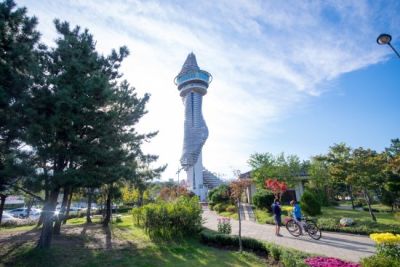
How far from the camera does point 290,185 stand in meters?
28.1

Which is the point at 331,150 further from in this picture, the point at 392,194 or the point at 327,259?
the point at 327,259

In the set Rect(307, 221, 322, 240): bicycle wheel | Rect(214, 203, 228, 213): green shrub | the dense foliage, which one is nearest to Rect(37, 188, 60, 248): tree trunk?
the dense foliage

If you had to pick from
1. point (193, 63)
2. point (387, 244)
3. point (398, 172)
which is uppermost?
point (193, 63)

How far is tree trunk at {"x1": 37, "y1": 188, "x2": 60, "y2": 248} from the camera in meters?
10.5

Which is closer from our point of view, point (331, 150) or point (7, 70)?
point (7, 70)

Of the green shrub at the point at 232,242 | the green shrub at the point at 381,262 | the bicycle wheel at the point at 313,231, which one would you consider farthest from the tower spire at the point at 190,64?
the green shrub at the point at 381,262

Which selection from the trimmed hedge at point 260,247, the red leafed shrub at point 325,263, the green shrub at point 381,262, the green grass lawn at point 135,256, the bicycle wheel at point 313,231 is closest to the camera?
the green shrub at point 381,262

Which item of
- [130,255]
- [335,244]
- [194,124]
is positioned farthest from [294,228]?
[194,124]

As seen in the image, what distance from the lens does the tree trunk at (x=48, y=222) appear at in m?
10.5

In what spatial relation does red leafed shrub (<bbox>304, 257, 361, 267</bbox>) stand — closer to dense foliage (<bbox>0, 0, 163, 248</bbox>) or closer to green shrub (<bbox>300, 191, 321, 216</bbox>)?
dense foliage (<bbox>0, 0, 163, 248</bbox>)

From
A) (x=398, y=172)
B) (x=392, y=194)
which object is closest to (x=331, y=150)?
(x=398, y=172)

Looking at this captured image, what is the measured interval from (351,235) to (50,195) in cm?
1534

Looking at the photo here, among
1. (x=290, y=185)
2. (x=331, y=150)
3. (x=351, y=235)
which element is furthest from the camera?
(x=290, y=185)

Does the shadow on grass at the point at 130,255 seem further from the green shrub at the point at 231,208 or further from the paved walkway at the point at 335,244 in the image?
the green shrub at the point at 231,208
